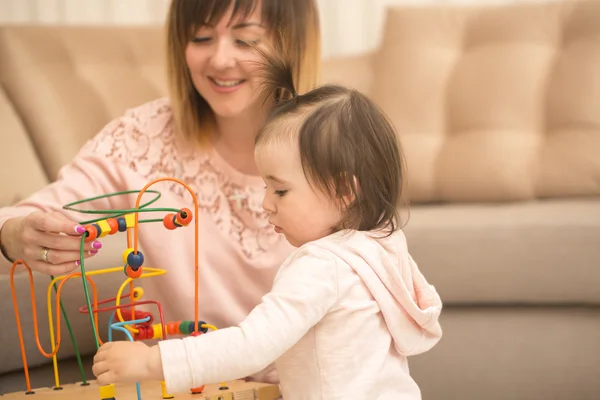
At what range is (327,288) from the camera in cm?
105

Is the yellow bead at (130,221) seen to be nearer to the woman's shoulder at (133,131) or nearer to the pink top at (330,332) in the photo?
the pink top at (330,332)

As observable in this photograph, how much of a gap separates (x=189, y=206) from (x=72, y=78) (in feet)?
3.45

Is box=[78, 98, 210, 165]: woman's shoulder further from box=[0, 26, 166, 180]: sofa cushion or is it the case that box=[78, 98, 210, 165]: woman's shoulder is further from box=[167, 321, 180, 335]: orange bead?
box=[0, 26, 166, 180]: sofa cushion

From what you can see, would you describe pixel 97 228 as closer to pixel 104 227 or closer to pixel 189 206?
pixel 104 227

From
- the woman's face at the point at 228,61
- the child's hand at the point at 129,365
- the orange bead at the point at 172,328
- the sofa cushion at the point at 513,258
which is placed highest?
the woman's face at the point at 228,61

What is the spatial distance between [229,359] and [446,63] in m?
1.82

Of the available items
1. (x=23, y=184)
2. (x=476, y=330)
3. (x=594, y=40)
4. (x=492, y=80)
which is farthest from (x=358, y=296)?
(x=594, y=40)

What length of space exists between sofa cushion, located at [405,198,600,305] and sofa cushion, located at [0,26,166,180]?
1068mm

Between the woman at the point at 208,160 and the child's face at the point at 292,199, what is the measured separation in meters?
0.41

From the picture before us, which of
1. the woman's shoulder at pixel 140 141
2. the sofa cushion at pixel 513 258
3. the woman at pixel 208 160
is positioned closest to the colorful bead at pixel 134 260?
the woman at pixel 208 160

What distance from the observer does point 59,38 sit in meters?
2.52

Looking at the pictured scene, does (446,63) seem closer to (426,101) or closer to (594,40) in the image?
(426,101)

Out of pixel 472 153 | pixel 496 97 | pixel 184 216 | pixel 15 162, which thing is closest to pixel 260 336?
pixel 184 216

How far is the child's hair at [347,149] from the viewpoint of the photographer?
1139 millimetres
